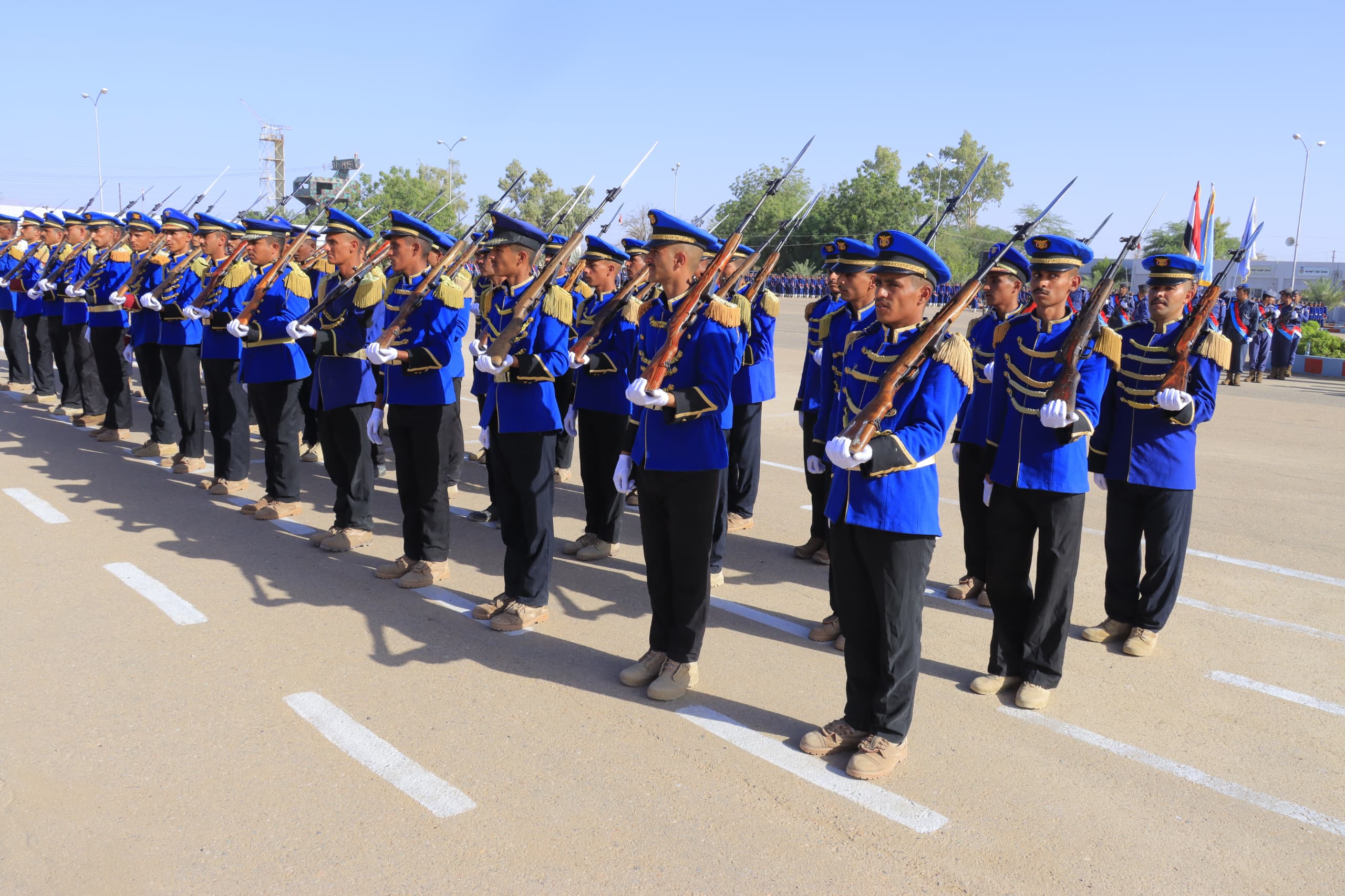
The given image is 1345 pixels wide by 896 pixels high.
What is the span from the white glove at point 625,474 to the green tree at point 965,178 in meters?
90.0

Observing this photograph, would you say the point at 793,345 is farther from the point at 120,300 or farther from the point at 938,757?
the point at 938,757

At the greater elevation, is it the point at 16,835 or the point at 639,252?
the point at 639,252

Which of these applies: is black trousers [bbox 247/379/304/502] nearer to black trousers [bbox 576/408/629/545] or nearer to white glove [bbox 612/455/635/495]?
black trousers [bbox 576/408/629/545]

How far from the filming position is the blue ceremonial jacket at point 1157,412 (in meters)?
4.76

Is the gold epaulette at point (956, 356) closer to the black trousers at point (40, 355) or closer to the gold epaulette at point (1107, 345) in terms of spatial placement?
the gold epaulette at point (1107, 345)

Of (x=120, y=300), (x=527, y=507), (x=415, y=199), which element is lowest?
(x=527, y=507)

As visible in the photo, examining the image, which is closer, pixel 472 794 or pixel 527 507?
pixel 472 794

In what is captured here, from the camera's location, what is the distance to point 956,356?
3461mm

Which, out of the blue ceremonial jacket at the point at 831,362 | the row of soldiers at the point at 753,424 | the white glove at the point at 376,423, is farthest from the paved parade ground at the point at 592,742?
the blue ceremonial jacket at the point at 831,362

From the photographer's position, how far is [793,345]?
24.0 meters

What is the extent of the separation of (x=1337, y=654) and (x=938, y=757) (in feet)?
8.30

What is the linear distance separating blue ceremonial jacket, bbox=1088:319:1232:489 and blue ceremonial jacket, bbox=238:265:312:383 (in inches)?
203

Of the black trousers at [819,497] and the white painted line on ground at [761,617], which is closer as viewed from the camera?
the white painted line on ground at [761,617]

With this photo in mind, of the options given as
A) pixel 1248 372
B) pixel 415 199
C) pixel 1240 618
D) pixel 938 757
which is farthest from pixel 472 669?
pixel 415 199
